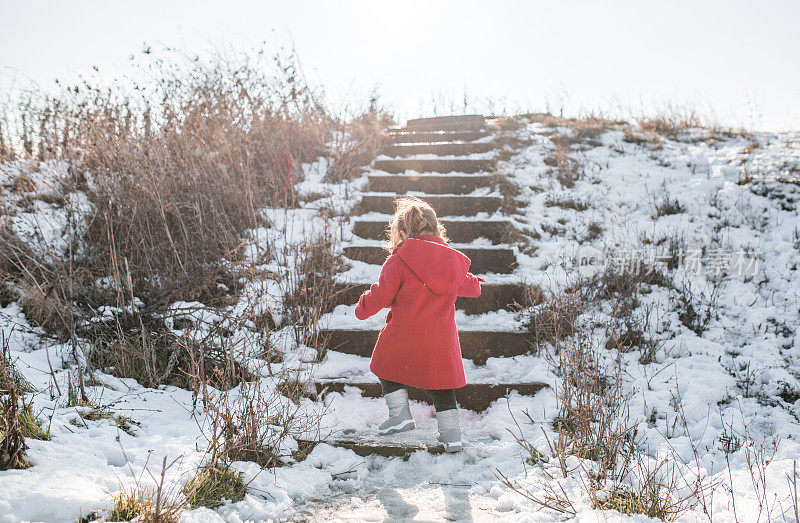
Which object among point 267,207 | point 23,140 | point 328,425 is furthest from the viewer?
point 23,140

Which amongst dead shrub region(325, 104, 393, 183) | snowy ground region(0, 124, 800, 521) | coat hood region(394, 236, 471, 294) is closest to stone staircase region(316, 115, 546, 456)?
snowy ground region(0, 124, 800, 521)

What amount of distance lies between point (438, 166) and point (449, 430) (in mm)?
4359

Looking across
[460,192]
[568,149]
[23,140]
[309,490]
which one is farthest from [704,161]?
→ [23,140]

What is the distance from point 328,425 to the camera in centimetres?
306

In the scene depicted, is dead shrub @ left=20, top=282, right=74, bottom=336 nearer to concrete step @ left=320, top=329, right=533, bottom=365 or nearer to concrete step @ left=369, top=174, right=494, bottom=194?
concrete step @ left=320, top=329, right=533, bottom=365

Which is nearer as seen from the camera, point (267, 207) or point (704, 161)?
point (267, 207)

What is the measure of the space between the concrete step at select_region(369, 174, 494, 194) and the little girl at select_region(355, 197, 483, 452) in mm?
3073

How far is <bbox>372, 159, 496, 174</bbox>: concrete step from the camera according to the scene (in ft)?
21.3

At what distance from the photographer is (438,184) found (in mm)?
6039

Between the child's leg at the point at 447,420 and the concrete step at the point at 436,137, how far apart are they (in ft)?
17.4

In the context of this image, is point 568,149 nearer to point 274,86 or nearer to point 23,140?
point 274,86

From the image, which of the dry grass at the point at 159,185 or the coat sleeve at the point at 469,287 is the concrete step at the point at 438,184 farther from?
the coat sleeve at the point at 469,287

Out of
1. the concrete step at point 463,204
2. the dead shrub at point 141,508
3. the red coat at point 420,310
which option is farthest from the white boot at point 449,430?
the concrete step at point 463,204

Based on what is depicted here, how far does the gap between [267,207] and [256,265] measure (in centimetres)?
126
